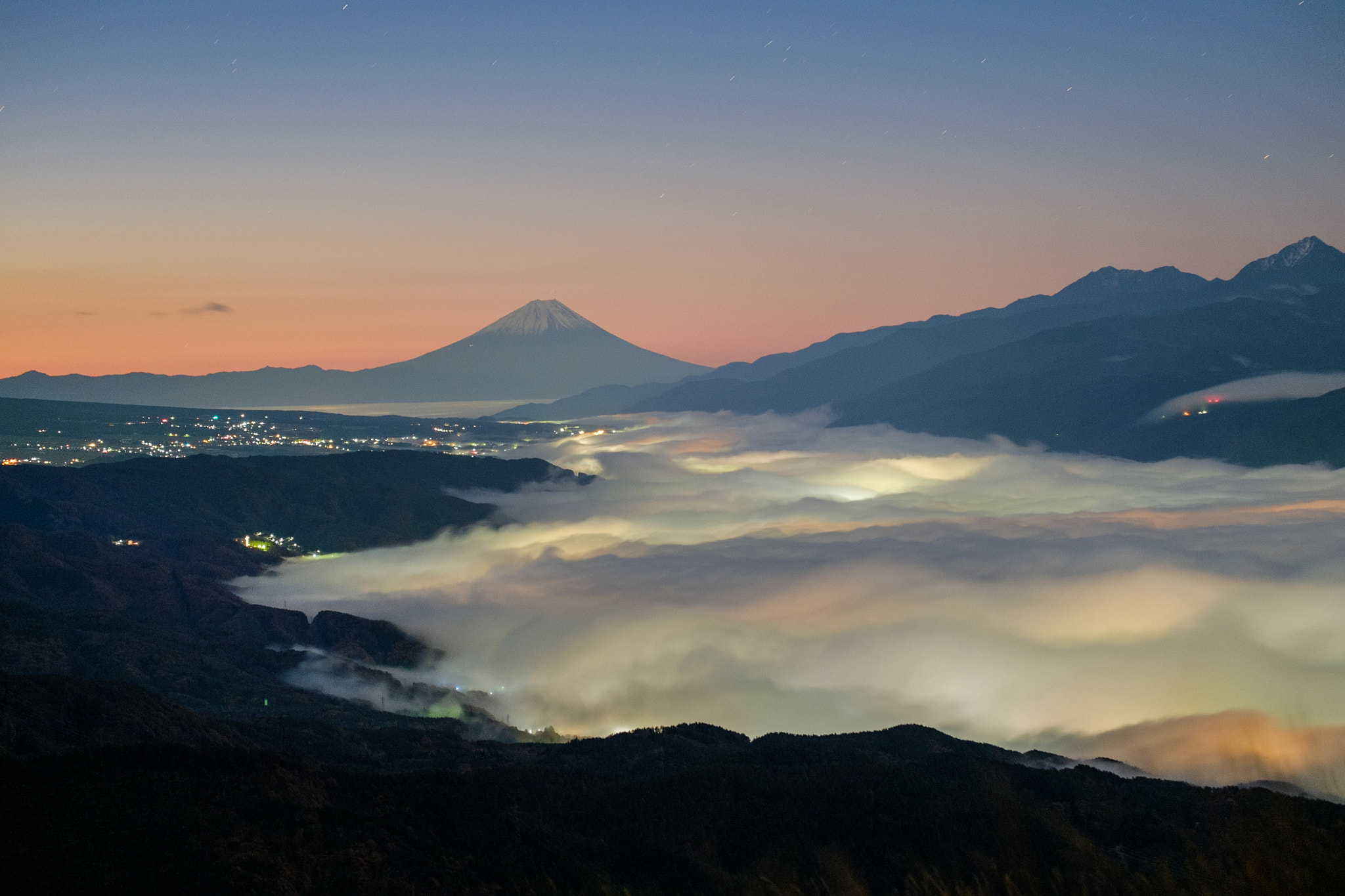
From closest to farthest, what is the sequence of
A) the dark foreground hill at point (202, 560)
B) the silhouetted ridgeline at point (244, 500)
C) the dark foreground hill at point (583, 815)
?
the dark foreground hill at point (583, 815), the dark foreground hill at point (202, 560), the silhouetted ridgeline at point (244, 500)

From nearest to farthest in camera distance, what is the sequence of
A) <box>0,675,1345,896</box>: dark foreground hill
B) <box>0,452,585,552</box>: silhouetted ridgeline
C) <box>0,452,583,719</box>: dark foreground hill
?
<box>0,675,1345,896</box>: dark foreground hill < <box>0,452,583,719</box>: dark foreground hill < <box>0,452,585,552</box>: silhouetted ridgeline

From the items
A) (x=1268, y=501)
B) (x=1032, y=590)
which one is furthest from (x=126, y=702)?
(x=1268, y=501)

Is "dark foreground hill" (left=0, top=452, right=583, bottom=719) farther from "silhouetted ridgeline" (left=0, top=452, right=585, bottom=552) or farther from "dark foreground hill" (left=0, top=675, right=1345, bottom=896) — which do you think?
"dark foreground hill" (left=0, top=675, right=1345, bottom=896)

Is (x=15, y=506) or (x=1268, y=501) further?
(x=1268, y=501)

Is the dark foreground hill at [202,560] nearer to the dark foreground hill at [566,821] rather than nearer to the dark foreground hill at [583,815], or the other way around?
the dark foreground hill at [583,815]

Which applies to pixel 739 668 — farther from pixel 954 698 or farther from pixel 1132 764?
pixel 1132 764

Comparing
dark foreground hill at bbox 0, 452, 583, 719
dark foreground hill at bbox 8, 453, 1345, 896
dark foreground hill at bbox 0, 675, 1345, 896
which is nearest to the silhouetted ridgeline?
dark foreground hill at bbox 0, 452, 583, 719

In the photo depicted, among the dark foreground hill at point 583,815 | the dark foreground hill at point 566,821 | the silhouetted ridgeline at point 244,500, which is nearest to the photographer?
the dark foreground hill at point 583,815

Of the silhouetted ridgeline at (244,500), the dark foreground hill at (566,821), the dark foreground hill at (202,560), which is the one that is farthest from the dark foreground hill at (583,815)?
the silhouetted ridgeline at (244,500)
